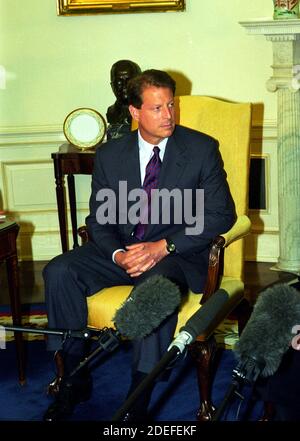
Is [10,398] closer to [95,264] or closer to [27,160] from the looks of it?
[95,264]

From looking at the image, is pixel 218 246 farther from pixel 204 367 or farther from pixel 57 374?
pixel 57 374

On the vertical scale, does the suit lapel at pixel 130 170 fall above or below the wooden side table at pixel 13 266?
above

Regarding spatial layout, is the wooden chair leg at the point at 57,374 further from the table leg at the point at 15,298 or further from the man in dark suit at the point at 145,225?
the table leg at the point at 15,298

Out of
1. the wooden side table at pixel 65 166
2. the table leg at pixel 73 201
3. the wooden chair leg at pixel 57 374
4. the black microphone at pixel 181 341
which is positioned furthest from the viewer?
the table leg at pixel 73 201

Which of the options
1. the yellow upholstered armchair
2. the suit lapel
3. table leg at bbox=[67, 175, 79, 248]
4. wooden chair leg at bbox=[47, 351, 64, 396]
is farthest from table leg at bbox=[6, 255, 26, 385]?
table leg at bbox=[67, 175, 79, 248]

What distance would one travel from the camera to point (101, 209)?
359cm

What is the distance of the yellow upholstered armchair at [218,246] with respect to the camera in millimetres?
3246

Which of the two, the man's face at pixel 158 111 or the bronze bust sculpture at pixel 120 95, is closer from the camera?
the man's face at pixel 158 111

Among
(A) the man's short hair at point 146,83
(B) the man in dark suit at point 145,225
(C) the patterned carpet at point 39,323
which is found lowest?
(C) the patterned carpet at point 39,323

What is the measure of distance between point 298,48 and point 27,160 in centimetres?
202

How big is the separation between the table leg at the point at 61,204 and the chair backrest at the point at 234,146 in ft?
4.97

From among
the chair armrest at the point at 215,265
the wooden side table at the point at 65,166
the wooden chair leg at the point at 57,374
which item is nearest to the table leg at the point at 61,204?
the wooden side table at the point at 65,166

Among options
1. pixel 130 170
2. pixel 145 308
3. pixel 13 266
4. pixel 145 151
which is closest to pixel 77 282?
pixel 13 266
